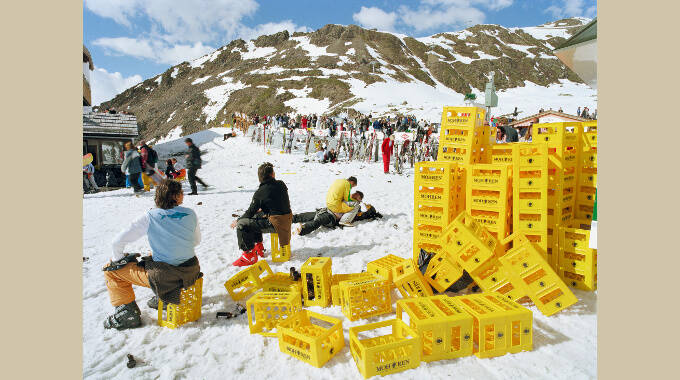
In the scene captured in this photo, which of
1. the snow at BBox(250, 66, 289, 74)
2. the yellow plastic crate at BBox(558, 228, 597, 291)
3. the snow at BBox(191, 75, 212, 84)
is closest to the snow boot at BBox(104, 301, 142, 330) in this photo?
the yellow plastic crate at BBox(558, 228, 597, 291)

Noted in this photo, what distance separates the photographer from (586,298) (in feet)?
13.3

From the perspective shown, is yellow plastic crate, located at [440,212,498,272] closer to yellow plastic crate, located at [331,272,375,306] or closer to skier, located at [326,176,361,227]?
yellow plastic crate, located at [331,272,375,306]

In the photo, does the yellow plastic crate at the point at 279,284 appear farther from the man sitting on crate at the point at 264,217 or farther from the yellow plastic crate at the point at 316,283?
the man sitting on crate at the point at 264,217

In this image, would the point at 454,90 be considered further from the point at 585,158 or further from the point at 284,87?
the point at 585,158

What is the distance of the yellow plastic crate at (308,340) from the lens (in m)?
2.98

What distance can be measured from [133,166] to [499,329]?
1120 centimetres

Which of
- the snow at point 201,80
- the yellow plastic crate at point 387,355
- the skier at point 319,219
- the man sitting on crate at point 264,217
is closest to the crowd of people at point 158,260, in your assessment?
the man sitting on crate at point 264,217

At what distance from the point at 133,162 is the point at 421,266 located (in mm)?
9891

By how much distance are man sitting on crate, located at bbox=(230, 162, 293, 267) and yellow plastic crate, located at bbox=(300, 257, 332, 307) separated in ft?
4.43

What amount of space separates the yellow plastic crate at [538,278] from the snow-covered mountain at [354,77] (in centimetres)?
2963

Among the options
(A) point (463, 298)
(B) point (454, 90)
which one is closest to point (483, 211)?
(A) point (463, 298)

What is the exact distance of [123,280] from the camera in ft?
11.9

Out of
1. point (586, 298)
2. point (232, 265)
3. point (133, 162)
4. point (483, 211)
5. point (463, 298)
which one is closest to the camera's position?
point (463, 298)

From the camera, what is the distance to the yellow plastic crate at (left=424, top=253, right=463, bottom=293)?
4.06 metres
